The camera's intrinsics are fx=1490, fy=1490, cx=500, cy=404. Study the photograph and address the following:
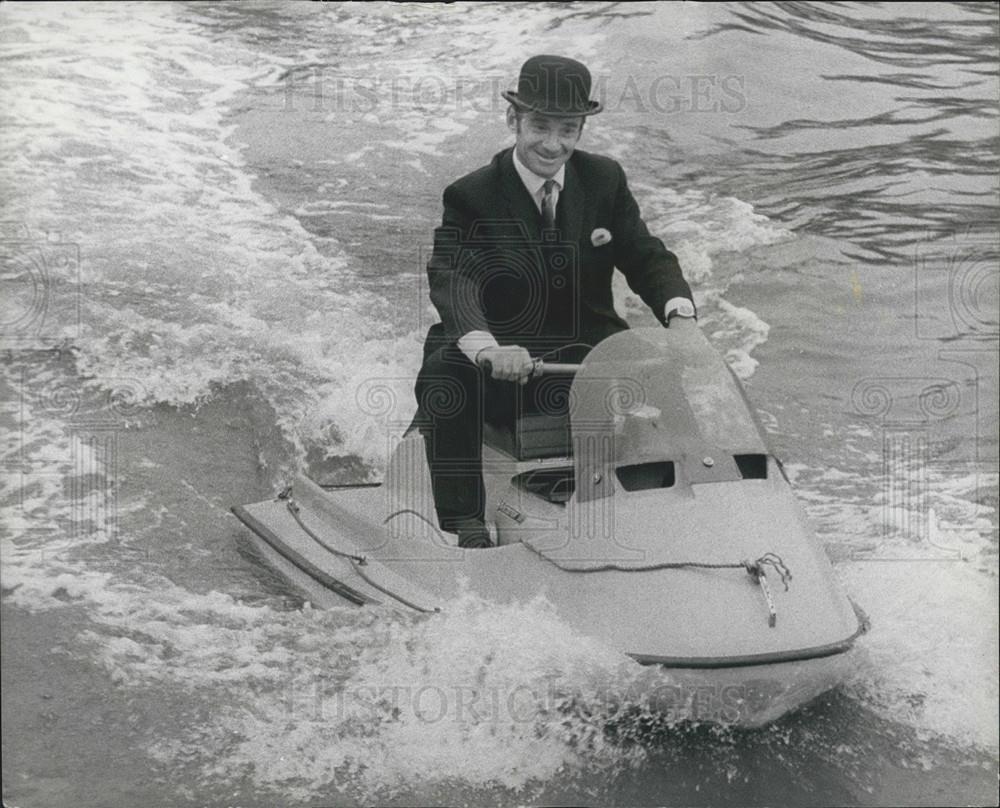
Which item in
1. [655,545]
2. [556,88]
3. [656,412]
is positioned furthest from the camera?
[556,88]

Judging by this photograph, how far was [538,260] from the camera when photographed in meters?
5.26

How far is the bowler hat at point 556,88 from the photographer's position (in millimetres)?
4992

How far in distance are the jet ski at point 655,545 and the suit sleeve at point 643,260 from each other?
0.23m

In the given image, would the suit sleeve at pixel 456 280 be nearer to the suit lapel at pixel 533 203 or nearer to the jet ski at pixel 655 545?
the suit lapel at pixel 533 203

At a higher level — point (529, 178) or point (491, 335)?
point (529, 178)

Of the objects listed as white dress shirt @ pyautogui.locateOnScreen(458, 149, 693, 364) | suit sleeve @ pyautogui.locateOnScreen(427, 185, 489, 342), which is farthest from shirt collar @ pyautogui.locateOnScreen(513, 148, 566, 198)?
suit sleeve @ pyautogui.locateOnScreen(427, 185, 489, 342)

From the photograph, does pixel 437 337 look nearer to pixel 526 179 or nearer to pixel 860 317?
pixel 526 179

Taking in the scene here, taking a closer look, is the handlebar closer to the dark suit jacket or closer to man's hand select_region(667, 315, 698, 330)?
the dark suit jacket

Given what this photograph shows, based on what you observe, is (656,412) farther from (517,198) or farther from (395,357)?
(395,357)

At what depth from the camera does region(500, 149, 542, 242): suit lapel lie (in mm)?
5328

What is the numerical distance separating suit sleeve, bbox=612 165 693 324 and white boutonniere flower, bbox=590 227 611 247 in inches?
3.4

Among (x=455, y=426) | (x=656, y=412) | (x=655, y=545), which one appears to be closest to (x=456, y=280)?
(x=455, y=426)

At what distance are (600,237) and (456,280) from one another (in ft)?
2.00

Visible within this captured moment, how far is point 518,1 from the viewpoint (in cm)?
1076
